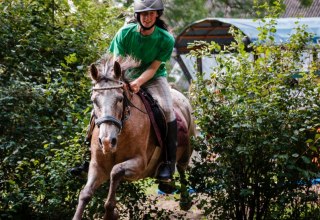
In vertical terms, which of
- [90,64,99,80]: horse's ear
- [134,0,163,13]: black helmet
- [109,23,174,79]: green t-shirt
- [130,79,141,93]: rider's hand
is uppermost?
[134,0,163,13]: black helmet

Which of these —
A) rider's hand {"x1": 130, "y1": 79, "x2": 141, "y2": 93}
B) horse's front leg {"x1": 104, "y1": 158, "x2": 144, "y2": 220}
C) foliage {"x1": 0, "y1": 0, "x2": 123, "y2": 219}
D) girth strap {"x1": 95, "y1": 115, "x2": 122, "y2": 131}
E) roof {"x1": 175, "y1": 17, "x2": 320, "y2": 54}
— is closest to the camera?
girth strap {"x1": 95, "y1": 115, "x2": 122, "y2": 131}

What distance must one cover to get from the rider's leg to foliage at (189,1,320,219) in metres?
0.46

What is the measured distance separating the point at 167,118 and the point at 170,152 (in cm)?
39

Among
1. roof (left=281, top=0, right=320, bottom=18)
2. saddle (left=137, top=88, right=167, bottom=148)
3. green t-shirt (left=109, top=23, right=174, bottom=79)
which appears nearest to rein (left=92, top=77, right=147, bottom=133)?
saddle (left=137, top=88, right=167, bottom=148)

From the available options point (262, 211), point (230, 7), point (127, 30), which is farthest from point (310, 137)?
point (230, 7)

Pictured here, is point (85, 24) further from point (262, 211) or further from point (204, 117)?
point (262, 211)

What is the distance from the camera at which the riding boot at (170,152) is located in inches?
325

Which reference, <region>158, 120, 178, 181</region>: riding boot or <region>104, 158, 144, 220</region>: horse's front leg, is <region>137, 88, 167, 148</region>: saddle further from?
<region>104, 158, 144, 220</region>: horse's front leg

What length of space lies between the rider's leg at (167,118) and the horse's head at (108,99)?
0.67 metres

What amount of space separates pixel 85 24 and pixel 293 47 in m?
3.18

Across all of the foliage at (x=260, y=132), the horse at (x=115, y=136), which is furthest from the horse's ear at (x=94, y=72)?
the foliage at (x=260, y=132)

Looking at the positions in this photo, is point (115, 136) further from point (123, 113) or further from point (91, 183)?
point (91, 183)

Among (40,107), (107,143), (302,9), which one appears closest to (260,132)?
(107,143)

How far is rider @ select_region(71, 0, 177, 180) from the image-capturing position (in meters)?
7.77
